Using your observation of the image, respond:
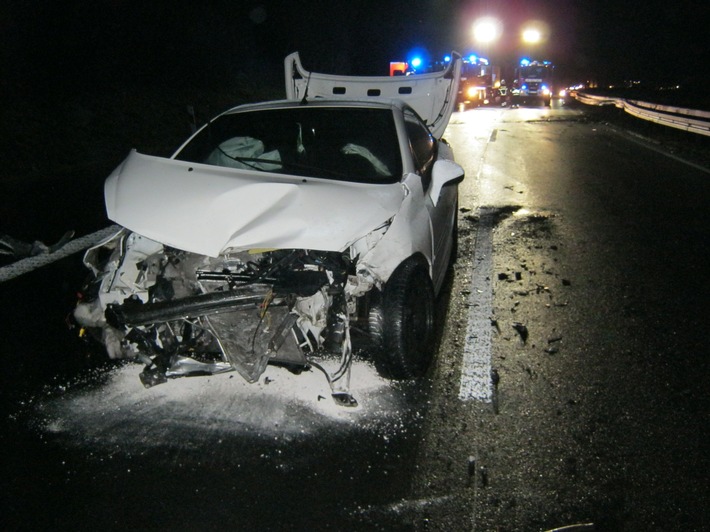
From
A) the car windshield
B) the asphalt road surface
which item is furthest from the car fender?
the asphalt road surface

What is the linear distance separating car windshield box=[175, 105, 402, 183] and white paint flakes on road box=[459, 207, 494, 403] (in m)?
1.31

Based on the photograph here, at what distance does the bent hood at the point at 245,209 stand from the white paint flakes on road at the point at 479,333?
1.15m

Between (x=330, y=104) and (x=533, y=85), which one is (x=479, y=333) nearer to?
(x=330, y=104)

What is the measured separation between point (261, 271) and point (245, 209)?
0.36 meters

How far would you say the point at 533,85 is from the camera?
32.6 meters

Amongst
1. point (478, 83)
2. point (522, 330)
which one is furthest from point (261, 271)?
point (478, 83)

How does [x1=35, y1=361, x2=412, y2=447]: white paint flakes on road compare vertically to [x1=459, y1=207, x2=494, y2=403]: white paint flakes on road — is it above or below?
below

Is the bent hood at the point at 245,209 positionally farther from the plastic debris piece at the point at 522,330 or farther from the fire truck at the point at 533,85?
the fire truck at the point at 533,85

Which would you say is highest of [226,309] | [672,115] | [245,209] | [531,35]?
[531,35]

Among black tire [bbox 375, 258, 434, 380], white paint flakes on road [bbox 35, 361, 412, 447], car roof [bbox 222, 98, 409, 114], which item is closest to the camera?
white paint flakes on road [bbox 35, 361, 412, 447]

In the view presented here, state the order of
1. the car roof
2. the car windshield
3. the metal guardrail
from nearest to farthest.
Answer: the car windshield
the car roof
the metal guardrail

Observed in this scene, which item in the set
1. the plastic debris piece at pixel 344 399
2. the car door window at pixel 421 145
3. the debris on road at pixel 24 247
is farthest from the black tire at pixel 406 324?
the debris on road at pixel 24 247

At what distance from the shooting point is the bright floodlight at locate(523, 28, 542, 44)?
173 feet

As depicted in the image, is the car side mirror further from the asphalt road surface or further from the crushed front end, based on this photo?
the crushed front end
